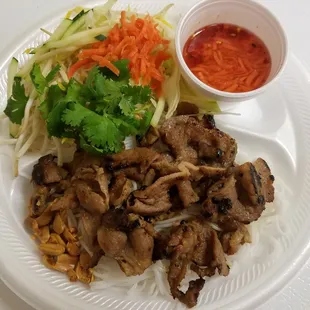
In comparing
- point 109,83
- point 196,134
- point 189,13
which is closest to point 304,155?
point 196,134

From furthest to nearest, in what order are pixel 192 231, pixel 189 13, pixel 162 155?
pixel 189 13 < pixel 162 155 < pixel 192 231

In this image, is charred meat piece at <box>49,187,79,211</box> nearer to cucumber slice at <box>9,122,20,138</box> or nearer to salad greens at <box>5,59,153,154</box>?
salad greens at <box>5,59,153,154</box>

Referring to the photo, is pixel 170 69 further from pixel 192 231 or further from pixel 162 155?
pixel 192 231

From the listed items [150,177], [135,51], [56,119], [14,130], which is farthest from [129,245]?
[135,51]

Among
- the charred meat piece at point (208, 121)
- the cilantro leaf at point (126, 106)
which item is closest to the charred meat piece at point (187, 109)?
the charred meat piece at point (208, 121)

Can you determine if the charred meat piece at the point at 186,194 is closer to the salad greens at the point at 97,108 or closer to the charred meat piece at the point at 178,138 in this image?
the charred meat piece at the point at 178,138
